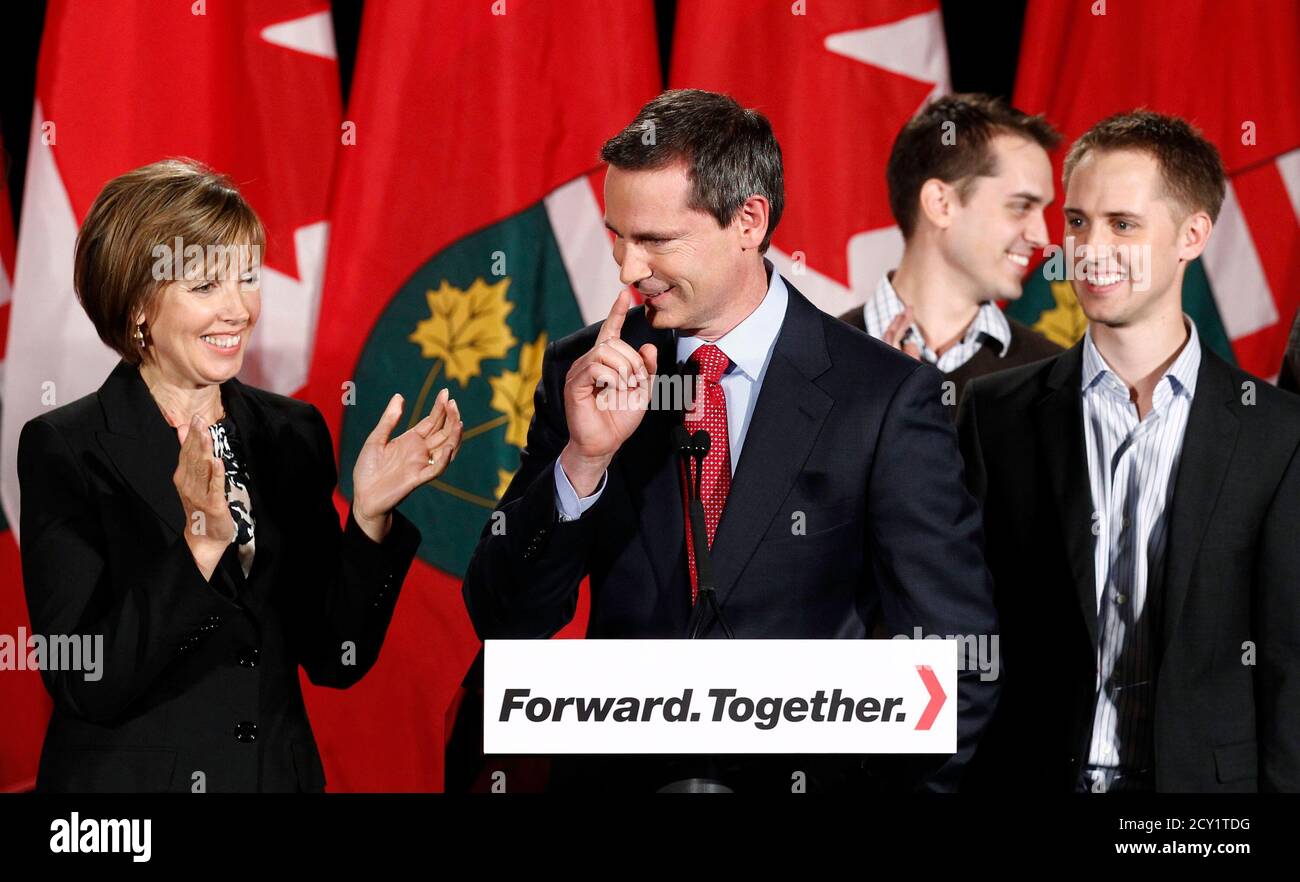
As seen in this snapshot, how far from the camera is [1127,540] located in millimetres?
2607

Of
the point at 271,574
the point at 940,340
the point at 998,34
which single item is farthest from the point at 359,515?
the point at 998,34

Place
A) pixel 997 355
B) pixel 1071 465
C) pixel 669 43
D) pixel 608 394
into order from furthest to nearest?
pixel 669 43 → pixel 997 355 → pixel 1071 465 → pixel 608 394

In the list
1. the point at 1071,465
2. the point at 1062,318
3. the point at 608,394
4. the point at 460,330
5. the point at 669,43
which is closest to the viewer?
the point at 608,394

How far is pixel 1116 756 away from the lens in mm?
2553

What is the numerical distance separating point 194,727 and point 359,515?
0.44 m

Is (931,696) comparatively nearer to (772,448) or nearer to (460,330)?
(772,448)

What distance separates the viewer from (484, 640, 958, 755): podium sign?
2.22m

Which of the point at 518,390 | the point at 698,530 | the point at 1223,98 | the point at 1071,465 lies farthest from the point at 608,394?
the point at 1223,98

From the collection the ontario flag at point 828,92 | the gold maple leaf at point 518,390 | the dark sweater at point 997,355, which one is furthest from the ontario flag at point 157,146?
the dark sweater at point 997,355

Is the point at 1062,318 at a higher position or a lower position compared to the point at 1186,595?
higher

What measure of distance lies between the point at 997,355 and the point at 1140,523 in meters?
1.02

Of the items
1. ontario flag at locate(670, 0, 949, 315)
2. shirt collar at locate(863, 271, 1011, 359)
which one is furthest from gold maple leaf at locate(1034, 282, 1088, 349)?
ontario flag at locate(670, 0, 949, 315)

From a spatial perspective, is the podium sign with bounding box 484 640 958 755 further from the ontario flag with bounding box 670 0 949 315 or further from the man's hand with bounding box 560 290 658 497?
the ontario flag with bounding box 670 0 949 315

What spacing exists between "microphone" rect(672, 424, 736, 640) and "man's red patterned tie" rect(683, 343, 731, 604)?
2 cm
